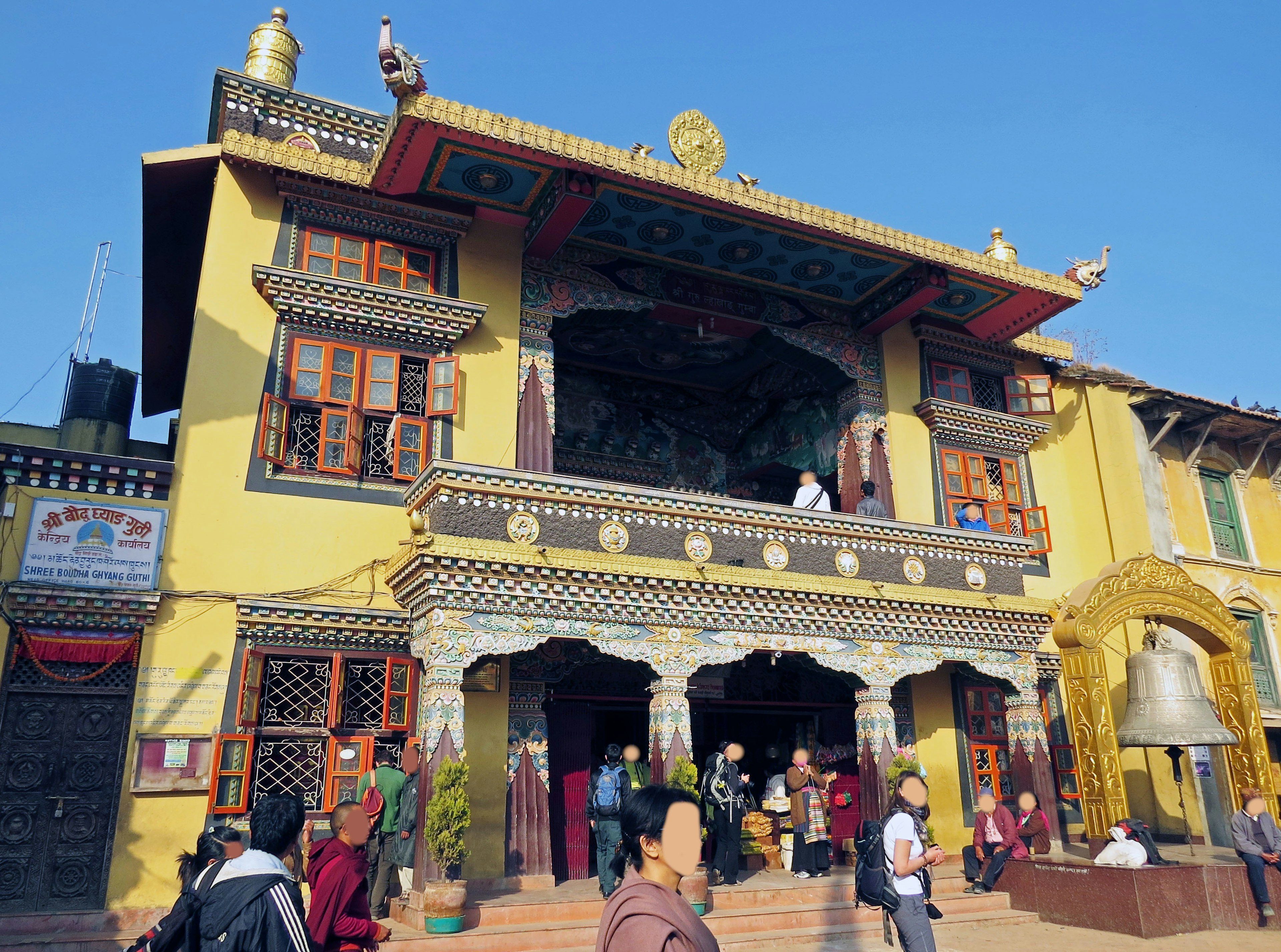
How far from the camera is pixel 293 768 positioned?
11.7 metres

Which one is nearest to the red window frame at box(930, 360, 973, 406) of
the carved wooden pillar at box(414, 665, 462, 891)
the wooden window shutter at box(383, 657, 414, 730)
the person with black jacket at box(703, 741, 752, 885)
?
the person with black jacket at box(703, 741, 752, 885)

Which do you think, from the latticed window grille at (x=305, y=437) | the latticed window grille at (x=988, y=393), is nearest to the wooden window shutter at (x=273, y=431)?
the latticed window grille at (x=305, y=437)

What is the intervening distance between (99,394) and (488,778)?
33.9ft

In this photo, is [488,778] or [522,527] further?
[488,778]

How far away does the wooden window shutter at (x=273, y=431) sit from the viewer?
40.1 ft

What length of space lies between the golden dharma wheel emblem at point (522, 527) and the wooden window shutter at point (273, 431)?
3180 millimetres

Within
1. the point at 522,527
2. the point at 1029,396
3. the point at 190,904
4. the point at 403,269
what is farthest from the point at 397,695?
the point at 1029,396

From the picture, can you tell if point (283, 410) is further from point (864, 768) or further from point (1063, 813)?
point (1063, 813)

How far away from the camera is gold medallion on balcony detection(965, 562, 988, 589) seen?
14.5 m

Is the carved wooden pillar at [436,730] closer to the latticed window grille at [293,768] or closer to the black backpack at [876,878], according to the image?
the latticed window grille at [293,768]

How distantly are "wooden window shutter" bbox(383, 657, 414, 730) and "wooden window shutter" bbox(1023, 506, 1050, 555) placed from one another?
10920 mm

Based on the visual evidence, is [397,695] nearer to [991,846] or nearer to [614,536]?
[614,536]

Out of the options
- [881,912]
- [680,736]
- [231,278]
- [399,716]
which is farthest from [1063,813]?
[231,278]

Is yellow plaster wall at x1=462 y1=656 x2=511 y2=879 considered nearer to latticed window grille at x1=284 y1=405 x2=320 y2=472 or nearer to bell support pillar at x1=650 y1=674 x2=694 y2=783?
bell support pillar at x1=650 y1=674 x2=694 y2=783
